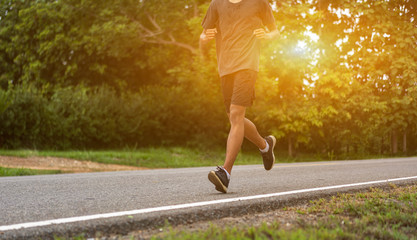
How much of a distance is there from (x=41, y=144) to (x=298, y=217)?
42.0 ft

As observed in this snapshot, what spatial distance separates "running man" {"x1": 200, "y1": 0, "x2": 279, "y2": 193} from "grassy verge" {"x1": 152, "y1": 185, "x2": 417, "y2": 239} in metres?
1.06

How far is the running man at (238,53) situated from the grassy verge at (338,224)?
41.6 inches

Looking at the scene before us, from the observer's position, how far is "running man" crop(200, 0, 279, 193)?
4.66 m

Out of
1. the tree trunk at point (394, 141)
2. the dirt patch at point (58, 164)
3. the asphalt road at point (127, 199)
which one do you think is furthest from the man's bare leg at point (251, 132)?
the tree trunk at point (394, 141)

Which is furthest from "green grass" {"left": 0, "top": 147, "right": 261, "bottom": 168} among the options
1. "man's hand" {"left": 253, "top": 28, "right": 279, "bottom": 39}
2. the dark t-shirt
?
"man's hand" {"left": 253, "top": 28, "right": 279, "bottom": 39}

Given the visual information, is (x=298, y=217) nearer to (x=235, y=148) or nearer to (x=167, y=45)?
(x=235, y=148)

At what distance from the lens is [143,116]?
1700cm

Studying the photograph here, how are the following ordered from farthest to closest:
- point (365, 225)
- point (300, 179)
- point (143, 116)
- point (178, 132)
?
point (178, 132), point (143, 116), point (300, 179), point (365, 225)

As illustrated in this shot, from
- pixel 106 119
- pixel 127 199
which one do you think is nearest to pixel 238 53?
pixel 127 199

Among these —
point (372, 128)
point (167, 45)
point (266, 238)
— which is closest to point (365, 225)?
point (266, 238)

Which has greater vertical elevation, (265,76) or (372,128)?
(265,76)

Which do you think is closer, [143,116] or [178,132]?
[143,116]

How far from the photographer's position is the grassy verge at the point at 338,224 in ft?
9.06

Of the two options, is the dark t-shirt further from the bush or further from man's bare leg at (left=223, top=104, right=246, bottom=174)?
the bush
